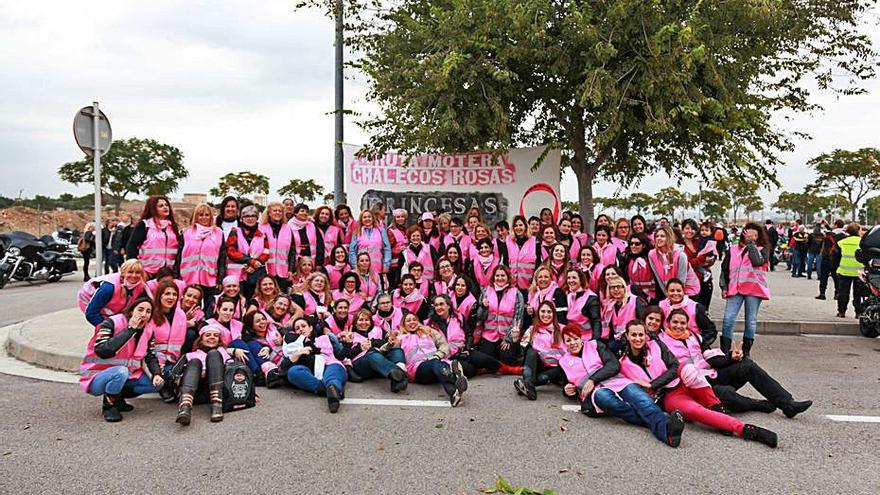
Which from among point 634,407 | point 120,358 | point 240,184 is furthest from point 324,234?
point 240,184

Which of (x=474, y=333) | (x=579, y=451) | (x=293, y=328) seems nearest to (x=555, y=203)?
(x=474, y=333)

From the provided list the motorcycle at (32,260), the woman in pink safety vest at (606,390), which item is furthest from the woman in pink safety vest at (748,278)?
the motorcycle at (32,260)

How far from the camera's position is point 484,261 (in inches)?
283

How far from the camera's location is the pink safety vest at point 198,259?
6199 mm

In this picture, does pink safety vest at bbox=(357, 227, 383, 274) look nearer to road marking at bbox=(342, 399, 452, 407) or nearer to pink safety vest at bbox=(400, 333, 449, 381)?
pink safety vest at bbox=(400, 333, 449, 381)

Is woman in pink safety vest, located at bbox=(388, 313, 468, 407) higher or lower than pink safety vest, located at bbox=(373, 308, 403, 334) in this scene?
lower

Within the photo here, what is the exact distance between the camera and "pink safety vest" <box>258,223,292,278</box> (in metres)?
6.97

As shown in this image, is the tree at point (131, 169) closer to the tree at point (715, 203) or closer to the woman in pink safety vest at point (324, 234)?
the woman in pink safety vest at point (324, 234)

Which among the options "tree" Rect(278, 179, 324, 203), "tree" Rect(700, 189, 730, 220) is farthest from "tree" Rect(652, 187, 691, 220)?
"tree" Rect(278, 179, 324, 203)

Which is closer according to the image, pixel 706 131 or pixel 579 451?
pixel 579 451

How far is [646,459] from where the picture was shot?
12.4ft

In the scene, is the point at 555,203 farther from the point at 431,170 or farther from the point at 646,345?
the point at 646,345

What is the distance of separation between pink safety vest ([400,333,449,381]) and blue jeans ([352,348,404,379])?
8 centimetres

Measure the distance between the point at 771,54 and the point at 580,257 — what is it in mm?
5148
